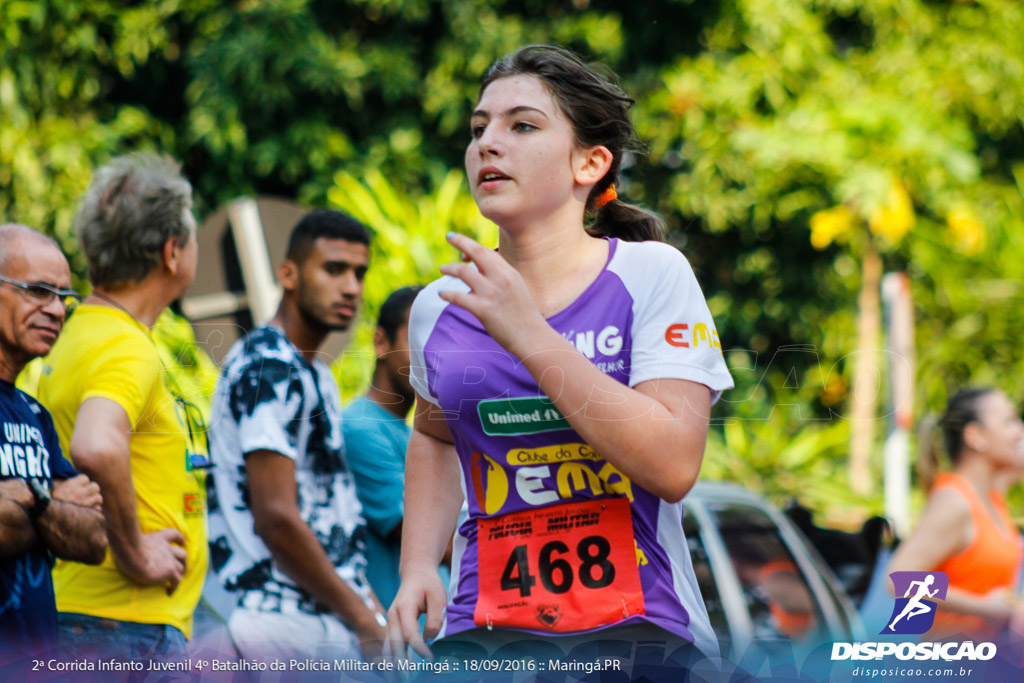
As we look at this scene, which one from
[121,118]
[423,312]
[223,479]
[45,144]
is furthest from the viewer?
[121,118]

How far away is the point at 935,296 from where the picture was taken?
11102mm

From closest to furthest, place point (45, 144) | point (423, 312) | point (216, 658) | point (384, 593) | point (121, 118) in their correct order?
point (423, 312), point (216, 658), point (384, 593), point (45, 144), point (121, 118)

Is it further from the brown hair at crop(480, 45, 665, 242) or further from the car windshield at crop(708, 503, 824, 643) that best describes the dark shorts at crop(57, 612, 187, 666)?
the car windshield at crop(708, 503, 824, 643)

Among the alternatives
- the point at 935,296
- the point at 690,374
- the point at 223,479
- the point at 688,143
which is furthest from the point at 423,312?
the point at 935,296

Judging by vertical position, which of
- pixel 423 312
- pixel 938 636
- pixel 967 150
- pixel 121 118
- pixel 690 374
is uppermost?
pixel 121 118

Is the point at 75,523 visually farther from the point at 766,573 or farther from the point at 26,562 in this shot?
the point at 766,573

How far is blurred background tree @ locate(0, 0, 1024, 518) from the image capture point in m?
9.84

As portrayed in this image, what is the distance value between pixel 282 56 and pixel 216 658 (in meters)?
8.30

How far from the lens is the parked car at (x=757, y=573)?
429 cm

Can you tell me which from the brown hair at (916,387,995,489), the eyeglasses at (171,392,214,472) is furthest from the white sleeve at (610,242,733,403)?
the brown hair at (916,387,995,489)

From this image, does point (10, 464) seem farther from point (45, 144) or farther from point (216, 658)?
point (45, 144)

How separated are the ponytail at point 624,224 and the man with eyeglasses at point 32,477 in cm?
119

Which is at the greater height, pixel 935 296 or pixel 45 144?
pixel 45 144

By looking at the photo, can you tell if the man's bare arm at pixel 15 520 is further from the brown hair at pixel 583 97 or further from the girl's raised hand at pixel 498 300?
the brown hair at pixel 583 97
